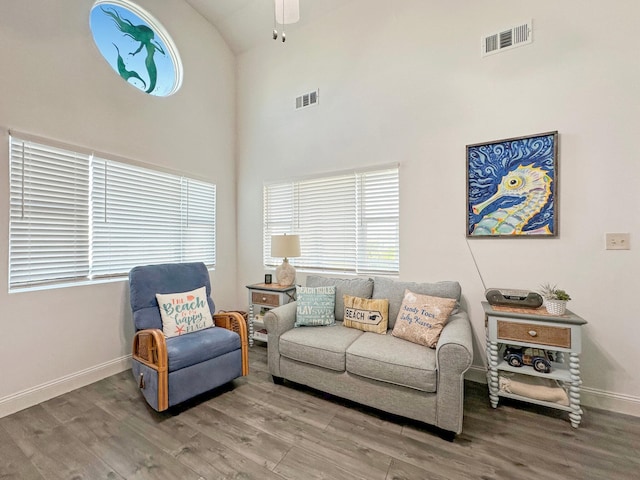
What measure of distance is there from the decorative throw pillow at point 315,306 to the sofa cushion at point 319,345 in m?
0.08

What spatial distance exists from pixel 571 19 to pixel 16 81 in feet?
14.3

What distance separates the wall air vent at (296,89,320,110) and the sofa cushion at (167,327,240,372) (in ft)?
8.98

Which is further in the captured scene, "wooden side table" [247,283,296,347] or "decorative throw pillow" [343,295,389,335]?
"wooden side table" [247,283,296,347]

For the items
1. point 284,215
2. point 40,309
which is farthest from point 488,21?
point 40,309

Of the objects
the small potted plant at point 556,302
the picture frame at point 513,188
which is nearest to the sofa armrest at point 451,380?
the small potted plant at point 556,302

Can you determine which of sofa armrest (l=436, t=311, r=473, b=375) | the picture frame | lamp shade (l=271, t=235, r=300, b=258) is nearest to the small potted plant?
the picture frame

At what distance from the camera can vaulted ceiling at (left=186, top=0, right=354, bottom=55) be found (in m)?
3.17

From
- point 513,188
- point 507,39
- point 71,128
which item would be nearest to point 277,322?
point 513,188

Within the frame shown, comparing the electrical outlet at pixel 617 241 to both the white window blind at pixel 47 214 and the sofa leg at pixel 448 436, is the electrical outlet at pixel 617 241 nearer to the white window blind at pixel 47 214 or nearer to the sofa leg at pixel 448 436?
the sofa leg at pixel 448 436

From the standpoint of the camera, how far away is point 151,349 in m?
2.01

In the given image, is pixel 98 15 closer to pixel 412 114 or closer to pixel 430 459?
→ pixel 412 114

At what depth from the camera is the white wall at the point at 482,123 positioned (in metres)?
2.05

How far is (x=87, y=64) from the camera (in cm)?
245

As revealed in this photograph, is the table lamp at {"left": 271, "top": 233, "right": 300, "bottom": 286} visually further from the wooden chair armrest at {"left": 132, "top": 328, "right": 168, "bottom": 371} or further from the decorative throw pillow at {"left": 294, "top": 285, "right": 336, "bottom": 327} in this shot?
the wooden chair armrest at {"left": 132, "top": 328, "right": 168, "bottom": 371}
